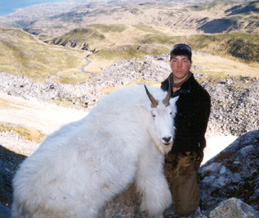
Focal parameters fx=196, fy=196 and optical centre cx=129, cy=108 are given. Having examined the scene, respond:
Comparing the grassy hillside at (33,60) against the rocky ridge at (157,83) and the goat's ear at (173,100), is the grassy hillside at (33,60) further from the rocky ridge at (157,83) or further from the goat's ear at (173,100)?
the goat's ear at (173,100)

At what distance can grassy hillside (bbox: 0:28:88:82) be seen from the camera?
83.4 m

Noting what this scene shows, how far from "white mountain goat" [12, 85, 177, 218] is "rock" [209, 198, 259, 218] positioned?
1440 mm

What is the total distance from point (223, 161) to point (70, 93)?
51806mm

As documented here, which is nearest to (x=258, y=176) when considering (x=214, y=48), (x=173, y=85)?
(x=173, y=85)

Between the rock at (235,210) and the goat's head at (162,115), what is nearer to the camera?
the rock at (235,210)

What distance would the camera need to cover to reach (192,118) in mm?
4414

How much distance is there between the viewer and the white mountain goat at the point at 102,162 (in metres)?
3.47

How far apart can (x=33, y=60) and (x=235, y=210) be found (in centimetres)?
11148

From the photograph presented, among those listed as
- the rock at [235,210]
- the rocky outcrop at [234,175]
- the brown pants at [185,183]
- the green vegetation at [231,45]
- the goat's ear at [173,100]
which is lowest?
the green vegetation at [231,45]

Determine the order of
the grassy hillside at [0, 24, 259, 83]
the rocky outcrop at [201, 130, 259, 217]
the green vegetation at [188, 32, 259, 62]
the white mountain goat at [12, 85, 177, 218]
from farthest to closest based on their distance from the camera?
the green vegetation at [188, 32, 259, 62] < the grassy hillside at [0, 24, 259, 83] < the rocky outcrop at [201, 130, 259, 217] < the white mountain goat at [12, 85, 177, 218]

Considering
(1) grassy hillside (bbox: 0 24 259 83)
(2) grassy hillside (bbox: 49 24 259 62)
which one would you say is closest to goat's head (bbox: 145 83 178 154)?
(1) grassy hillside (bbox: 0 24 259 83)

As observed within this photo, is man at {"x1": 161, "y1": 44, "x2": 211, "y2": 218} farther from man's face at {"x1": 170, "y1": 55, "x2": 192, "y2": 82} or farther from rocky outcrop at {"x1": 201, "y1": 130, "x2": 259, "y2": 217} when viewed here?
rocky outcrop at {"x1": 201, "y1": 130, "x2": 259, "y2": 217}

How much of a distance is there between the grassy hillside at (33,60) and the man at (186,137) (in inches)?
3031

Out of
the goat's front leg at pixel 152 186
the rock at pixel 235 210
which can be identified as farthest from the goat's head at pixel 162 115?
the rock at pixel 235 210
